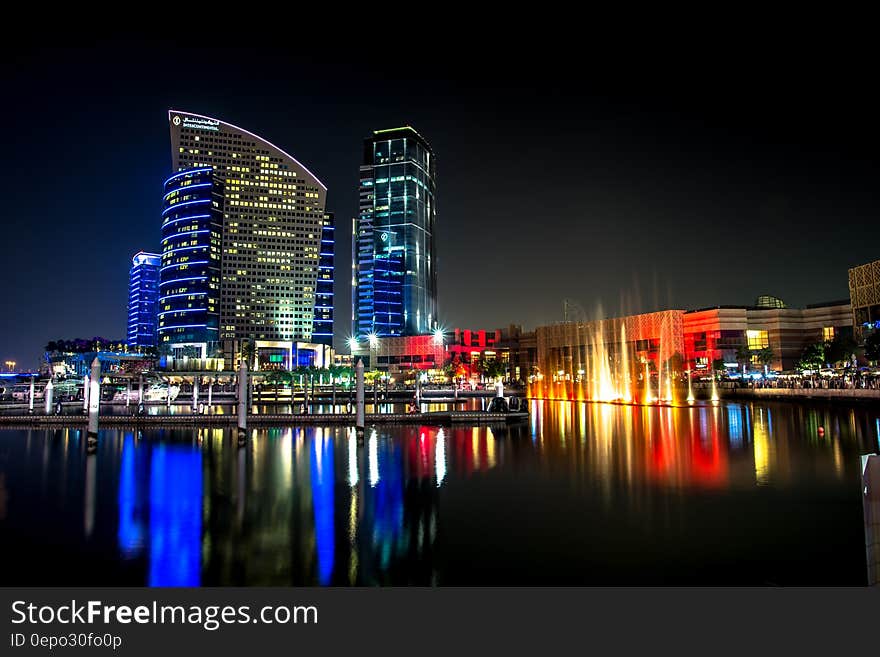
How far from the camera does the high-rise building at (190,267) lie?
16025 cm

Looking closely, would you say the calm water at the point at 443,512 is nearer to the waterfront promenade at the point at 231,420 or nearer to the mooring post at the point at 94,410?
the mooring post at the point at 94,410

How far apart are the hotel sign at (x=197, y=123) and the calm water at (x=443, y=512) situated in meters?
178

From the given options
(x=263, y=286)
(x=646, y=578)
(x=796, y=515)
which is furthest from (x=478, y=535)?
(x=263, y=286)

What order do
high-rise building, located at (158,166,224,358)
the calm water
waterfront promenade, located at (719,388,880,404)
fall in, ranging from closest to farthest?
the calm water, waterfront promenade, located at (719,388,880,404), high-rise building, located at (158,166,224,358)

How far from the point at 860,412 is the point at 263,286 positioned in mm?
164050

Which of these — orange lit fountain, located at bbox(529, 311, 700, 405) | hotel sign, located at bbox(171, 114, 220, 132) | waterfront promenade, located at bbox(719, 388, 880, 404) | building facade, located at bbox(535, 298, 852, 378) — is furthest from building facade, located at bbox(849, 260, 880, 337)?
hotel sign, located at bbox(171, 114, 220, 132)

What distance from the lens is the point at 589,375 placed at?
144m

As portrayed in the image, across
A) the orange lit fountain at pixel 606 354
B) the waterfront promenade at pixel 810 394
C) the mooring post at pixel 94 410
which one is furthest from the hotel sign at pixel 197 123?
the waterfront promenade at pixel 810 394

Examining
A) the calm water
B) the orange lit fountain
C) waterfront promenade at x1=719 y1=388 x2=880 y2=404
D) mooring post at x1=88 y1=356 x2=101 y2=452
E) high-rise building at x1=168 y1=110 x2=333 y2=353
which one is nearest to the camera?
the calm water

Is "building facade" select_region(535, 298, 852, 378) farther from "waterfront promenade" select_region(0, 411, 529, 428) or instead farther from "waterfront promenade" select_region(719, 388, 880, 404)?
"waterfront promenade" select_region(0, 411, 529, 428)

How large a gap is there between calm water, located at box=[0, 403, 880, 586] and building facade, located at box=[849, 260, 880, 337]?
78.4 m

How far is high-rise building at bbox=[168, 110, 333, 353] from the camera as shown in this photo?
178000 mm

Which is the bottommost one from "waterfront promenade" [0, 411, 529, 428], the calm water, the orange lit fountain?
the calm water

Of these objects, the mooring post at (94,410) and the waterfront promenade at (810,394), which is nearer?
the mooring post at (94,410)
